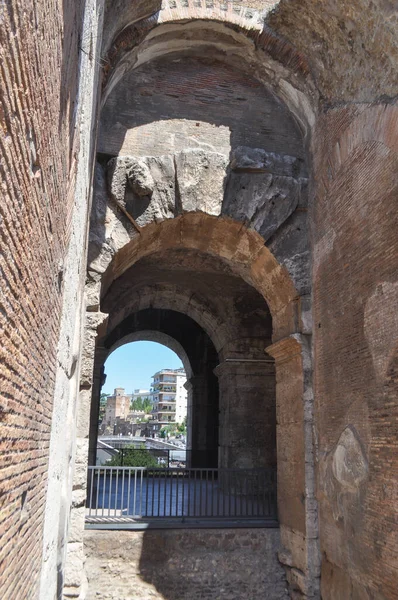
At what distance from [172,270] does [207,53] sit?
4210mm

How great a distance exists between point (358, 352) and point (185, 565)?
3.36 m

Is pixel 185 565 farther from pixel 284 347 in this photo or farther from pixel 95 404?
pixel 95 404

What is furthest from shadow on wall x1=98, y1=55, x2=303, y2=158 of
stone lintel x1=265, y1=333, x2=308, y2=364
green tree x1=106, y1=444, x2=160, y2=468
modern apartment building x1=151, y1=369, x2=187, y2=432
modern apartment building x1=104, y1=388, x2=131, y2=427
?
modern apartment building x1=104, y1=388, x2=131, y2=427

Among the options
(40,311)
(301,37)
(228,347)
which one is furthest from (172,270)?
(40,311)

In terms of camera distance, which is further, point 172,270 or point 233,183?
point 172,270

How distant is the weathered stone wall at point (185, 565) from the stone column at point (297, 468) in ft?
0.94

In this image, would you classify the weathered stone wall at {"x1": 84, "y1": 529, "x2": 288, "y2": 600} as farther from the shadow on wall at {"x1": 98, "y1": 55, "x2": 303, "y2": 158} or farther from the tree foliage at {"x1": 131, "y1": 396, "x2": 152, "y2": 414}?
the tree foliage at {"x1": 131, "y1": 396, "x2": 152, "y2": 414}

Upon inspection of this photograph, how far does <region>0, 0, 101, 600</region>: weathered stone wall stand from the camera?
167cm

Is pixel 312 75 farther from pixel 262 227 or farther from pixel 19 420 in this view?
pixel 19 420

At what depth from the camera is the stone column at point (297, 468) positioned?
5855 mm

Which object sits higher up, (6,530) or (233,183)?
(233,183)

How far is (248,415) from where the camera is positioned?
9.43 metres

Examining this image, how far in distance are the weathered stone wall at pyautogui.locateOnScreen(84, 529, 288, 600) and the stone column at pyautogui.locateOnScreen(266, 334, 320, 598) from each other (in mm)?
287

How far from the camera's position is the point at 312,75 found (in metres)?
6.70
